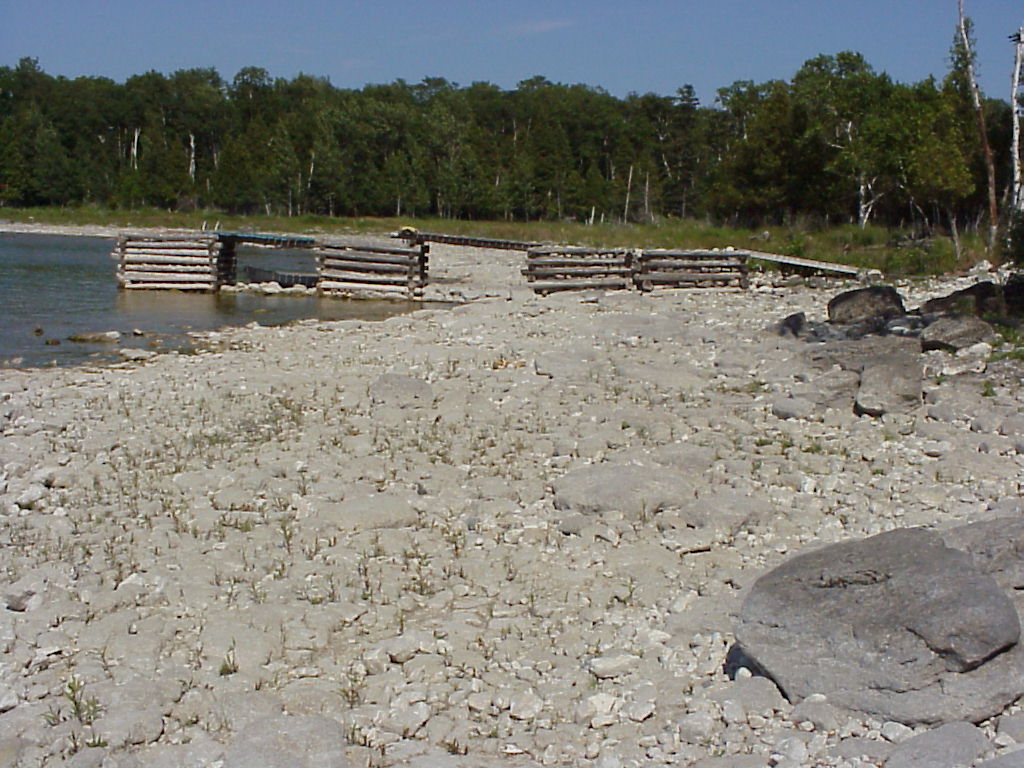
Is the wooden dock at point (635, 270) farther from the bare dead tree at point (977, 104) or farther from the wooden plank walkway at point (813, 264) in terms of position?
the bare dead tree at point (977, 104)

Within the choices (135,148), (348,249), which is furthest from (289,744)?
(135,148)

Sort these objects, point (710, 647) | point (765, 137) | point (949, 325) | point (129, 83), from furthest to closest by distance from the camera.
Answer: point (129, 83) < point (765, 137) < point (949, 325) < point (710, 647)

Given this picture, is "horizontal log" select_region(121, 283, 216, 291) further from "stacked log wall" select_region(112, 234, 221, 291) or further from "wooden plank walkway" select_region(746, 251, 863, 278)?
"wooden plank walkway" select_region(746, 251, 863, 278)

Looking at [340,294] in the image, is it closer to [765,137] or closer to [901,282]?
[901,282]

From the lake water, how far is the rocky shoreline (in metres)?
3.15

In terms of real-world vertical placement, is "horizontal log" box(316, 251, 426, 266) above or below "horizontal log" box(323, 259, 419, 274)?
above

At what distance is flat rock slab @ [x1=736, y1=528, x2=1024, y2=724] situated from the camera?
4.96 metres

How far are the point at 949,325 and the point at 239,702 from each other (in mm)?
11089

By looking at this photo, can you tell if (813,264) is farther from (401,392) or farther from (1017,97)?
(401,392)

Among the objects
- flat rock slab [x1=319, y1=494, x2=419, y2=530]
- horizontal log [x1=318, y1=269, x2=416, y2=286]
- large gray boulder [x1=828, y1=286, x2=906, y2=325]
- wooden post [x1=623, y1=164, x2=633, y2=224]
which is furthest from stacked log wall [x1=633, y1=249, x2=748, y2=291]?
wooden post [x1=623, y1=164, x2=633, y2=224]

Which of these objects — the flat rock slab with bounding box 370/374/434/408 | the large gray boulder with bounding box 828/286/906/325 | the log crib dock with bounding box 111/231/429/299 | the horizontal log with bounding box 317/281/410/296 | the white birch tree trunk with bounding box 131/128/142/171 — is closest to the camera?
the flat rock slab with bounding box 370/374/434/408

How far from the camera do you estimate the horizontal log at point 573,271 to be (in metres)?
26.2

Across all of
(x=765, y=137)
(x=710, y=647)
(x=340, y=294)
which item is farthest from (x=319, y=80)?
(x=710, y=647)

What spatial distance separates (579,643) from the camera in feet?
20.7
